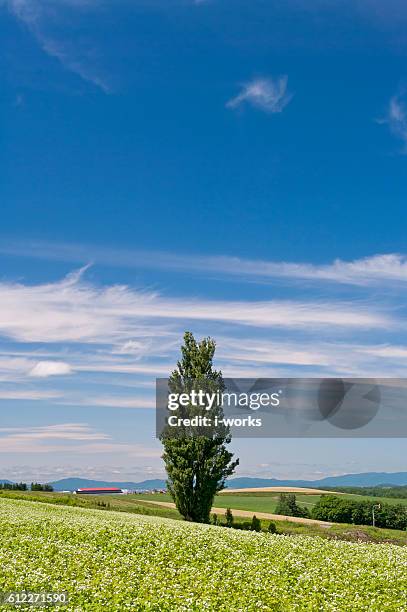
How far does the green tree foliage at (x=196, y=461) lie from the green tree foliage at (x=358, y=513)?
45.6 meters

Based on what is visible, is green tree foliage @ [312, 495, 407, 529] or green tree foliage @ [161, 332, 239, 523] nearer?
green tree foliage @ [161, 332, 239, 523]

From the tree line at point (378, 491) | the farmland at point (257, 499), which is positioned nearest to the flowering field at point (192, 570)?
the farmland at point (257, 499)

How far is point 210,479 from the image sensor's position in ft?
147

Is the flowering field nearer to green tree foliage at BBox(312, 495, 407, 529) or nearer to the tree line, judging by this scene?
green tree foliage at BBox(312, 495, 407, 529)

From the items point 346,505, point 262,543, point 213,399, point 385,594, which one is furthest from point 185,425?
point 346,505

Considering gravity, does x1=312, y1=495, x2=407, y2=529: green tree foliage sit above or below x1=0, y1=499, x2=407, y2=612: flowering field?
below

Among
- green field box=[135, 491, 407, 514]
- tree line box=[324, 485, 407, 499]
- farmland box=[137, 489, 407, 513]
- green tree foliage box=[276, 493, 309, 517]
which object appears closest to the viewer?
green tree foliage box=[276, 493, 309, 517]

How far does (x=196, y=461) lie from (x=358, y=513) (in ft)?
162

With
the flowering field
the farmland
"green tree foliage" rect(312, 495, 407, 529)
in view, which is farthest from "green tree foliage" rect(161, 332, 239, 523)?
"green tree foliage" rect(312, 495, 407, 529)

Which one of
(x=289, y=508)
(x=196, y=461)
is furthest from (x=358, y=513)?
(x=196, y=461)

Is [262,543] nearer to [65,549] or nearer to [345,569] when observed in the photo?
[345,569]

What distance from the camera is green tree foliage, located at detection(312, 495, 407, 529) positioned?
84.0 metres

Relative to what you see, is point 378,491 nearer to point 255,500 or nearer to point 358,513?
point 255,500

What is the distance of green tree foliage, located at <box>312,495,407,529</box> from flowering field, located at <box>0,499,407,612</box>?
6375cm
